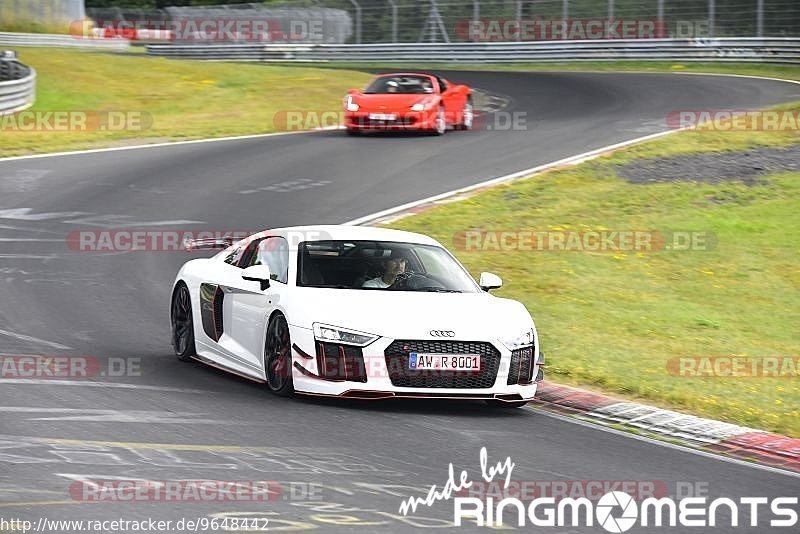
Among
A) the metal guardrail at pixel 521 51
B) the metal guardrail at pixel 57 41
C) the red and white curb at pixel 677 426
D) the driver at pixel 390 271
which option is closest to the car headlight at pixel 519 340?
the red and white curb at pixel 677 426

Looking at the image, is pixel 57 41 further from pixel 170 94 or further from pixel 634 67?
pixel 634 67

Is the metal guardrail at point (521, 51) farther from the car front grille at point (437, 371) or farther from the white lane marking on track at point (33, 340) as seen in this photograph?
the car front grille at point (437, 371)

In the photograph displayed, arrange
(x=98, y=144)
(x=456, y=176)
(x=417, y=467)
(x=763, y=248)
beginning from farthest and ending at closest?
(x=98, y=144) < (x=456, y=176) < (x=763, y=248) < (x=417, y=467)

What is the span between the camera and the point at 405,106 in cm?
2838

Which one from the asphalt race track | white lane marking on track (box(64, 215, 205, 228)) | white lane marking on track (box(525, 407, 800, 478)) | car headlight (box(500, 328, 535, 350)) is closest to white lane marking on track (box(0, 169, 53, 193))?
the asphalt race track

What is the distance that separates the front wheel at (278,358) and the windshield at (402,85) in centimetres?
1885

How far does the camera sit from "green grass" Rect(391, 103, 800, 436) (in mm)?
11758

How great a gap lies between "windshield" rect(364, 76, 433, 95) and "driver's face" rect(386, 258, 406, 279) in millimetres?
17979

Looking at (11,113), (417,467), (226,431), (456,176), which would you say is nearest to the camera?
(417,467)

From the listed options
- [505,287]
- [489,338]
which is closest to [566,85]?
[505,287]

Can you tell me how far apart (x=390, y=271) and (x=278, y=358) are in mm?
1292

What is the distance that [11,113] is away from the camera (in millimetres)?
31656

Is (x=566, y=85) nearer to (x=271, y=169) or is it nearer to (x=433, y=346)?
(x=271, y=169)

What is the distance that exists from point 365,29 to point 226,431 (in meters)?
48.0
